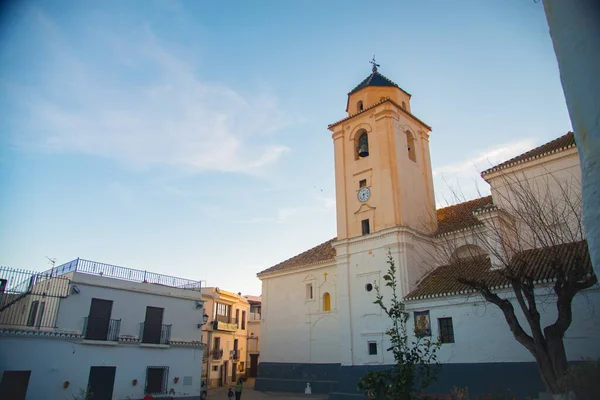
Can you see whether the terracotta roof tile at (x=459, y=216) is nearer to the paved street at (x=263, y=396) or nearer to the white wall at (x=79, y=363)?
the paved street at (x=263, y=396)

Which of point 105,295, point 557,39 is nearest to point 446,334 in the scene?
point 105,295

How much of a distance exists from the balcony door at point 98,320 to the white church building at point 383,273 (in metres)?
10.1

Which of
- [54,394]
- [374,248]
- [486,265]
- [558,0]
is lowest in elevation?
[54,394]

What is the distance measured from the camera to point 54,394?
14.6 metres

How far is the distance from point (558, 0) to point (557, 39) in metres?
0.29

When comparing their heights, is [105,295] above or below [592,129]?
above

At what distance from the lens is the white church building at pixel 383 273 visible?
51.2 ft

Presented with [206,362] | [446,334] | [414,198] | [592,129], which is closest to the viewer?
[592,129]

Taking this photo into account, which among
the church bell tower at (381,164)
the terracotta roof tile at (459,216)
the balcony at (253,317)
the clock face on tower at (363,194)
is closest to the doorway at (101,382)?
the church bell tower at (381,164)

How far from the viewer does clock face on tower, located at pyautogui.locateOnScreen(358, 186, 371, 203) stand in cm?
2180

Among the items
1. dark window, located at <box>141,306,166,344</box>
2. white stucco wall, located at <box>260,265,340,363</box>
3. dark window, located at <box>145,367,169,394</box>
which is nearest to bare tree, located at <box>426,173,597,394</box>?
white stucco wall, located at <box>260,265,340,363</box>

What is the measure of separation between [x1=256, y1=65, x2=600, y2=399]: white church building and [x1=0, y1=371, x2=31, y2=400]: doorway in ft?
39.4

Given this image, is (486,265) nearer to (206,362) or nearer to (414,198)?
(414,198)

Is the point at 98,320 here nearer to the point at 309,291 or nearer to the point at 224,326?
the point at 309,291
